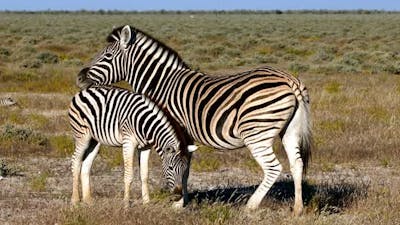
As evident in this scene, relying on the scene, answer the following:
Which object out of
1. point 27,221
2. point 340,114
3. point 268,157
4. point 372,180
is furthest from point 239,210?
point 340,114

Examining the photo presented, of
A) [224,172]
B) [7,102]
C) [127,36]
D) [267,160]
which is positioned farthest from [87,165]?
[7,102]

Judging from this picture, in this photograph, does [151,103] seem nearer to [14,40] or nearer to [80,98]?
[80,98]

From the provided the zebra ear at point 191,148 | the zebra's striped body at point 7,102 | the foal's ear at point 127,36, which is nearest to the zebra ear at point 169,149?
the zebra ear at point 191,148

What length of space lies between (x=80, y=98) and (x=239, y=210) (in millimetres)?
2330

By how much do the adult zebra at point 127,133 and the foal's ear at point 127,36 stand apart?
1.78 ft

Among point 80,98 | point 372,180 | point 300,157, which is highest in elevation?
point 80,98

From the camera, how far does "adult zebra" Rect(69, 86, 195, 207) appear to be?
7285 millimetres

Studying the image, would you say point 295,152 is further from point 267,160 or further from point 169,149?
point 169,149

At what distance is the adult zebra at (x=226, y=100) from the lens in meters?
7.36

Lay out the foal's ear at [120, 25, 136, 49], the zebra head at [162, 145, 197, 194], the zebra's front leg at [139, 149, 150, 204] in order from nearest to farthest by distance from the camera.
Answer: the zebra head at [162, 145, 197, 194] < the zebra's front leg at [139, 149, 150, 204] < the foal's ear at [120, 25, 136, 49]

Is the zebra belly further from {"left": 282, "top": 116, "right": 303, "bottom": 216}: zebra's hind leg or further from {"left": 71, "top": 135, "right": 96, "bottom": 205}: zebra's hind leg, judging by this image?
{"left": 282, "top": 116, "right": 303, "bottom": 216}: zebra's hind leg

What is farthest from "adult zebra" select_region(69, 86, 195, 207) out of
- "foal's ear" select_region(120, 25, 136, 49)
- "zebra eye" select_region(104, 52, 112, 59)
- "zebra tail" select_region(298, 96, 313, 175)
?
"zebra tail" select_region(298, 96, 313, 175)

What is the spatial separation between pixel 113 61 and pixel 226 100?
63.8 inches

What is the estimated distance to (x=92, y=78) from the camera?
855 centimetres
